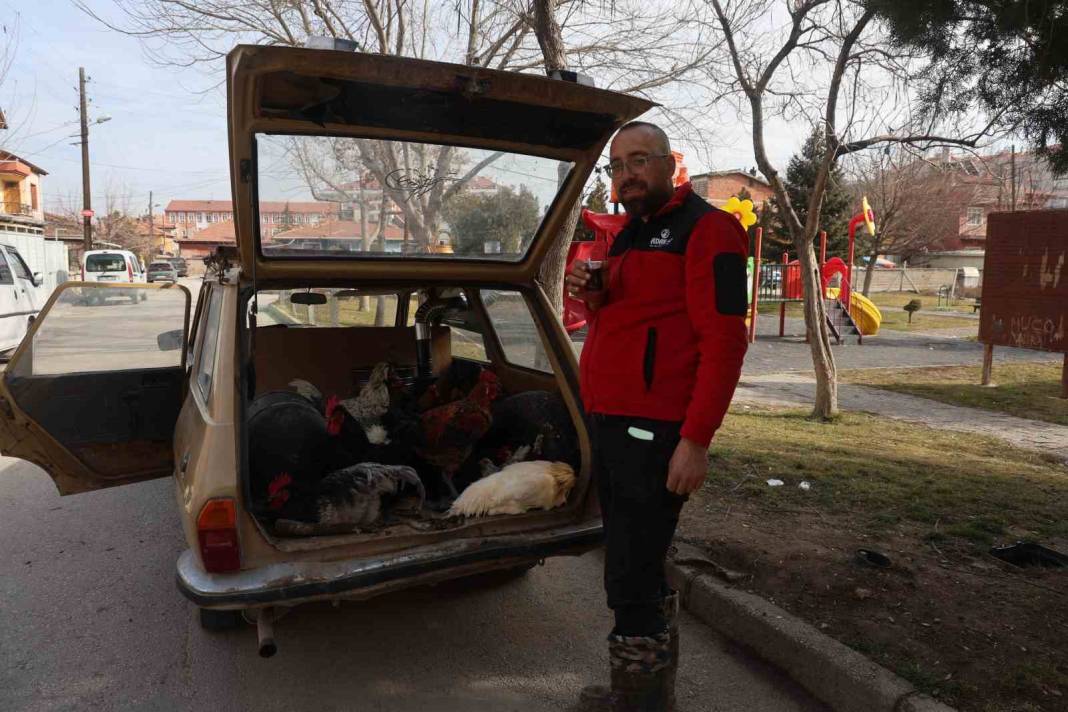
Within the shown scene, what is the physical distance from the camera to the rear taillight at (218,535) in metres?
2.57

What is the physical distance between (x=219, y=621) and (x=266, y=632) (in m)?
1.07

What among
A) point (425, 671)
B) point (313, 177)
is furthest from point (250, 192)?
point (425, 671)

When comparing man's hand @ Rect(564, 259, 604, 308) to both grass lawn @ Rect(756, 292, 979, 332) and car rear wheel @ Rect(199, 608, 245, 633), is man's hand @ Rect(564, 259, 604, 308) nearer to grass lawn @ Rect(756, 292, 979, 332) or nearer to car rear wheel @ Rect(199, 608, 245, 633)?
car rear wheel @ Rect(199, 608, 245, 633)

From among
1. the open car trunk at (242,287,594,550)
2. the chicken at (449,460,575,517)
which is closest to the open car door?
the open car trunk at (242,287,594,550)

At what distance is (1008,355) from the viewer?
1386 cm

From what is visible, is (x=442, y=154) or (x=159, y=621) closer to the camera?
(x=442, y=154)

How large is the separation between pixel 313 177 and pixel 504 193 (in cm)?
→ 89

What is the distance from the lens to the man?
2.25 meters

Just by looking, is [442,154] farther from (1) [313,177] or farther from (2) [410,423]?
(2) [410,423]

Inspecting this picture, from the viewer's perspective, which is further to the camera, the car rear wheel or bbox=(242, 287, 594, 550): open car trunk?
the car rear wheel

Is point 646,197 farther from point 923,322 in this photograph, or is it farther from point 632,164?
point 923,322

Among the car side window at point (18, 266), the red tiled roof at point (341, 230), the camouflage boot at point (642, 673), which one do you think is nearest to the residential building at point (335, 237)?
the red tiled roof at point (341, 230)

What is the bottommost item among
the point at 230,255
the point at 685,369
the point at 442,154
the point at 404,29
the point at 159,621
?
the point at 159,621

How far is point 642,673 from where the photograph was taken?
2.53m
